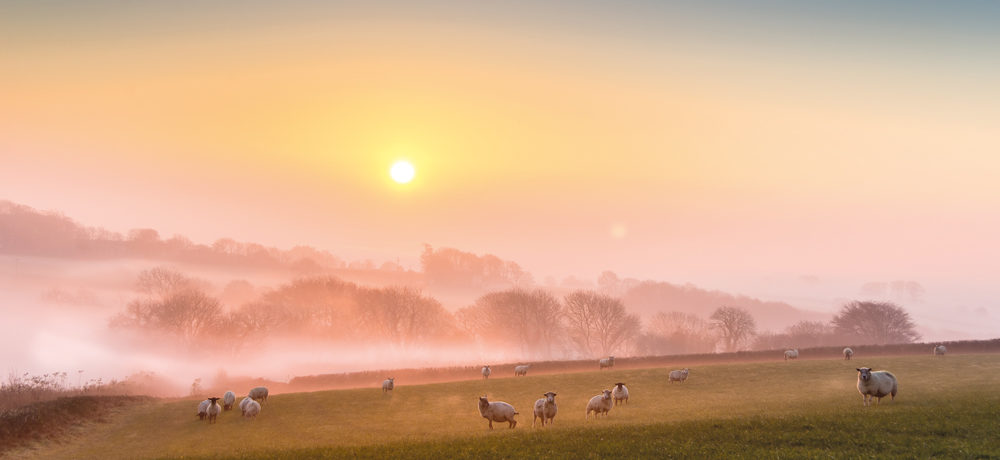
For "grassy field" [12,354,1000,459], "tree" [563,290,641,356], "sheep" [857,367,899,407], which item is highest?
"tree" [563,290,641,356]

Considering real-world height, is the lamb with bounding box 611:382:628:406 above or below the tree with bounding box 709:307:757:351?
below

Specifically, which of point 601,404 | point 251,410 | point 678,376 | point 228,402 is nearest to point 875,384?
point 601,404

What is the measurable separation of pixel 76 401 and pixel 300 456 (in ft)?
121

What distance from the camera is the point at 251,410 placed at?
4647cm

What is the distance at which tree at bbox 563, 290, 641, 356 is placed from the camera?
130 meters

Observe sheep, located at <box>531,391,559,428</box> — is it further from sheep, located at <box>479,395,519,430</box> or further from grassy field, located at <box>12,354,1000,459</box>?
sheep, located at <box>479,395,519,430</box>

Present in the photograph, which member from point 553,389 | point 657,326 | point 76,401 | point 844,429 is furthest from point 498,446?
point 657,326

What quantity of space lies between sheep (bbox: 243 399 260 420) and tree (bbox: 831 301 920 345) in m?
126

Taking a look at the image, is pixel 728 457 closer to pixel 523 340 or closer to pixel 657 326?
pixel 523 340

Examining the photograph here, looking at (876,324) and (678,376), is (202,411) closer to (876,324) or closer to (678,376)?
(678,376)

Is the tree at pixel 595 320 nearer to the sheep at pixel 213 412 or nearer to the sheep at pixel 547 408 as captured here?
the sheep at pixel 213 412

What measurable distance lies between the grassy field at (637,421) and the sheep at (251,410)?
1036 millimetres

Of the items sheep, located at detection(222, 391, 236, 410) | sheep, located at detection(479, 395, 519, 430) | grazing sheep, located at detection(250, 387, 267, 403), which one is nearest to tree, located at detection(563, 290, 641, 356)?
grazing sheep, located at detection(250, 387, 267, 403)

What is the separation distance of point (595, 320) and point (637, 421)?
9997 cm
